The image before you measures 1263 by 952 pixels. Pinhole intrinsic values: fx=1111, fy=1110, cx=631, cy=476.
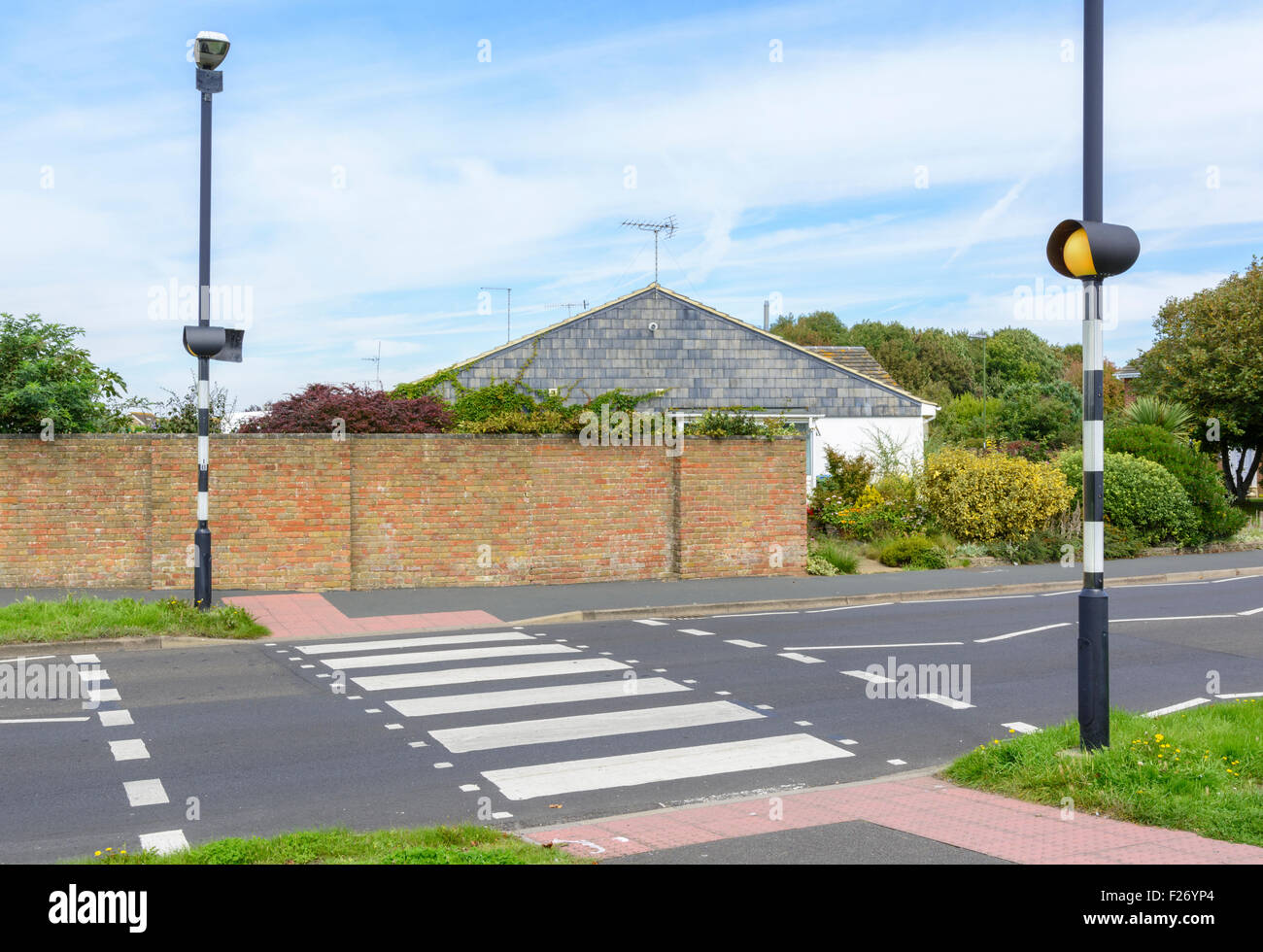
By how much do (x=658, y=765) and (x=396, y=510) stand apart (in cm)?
1057

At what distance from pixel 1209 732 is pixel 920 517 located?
16379 millimetres

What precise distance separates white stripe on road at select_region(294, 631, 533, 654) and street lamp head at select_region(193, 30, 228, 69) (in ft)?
23.8

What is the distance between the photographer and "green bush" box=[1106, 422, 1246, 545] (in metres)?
25.5

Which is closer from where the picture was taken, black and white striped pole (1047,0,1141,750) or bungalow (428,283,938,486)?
black and white striped pole (1047,0,1141,750)

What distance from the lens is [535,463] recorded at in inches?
724

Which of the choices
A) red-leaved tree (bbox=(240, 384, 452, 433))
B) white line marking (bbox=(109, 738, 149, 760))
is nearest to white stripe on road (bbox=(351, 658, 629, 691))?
white line marking (bbox=(109, 738, 149, 760))

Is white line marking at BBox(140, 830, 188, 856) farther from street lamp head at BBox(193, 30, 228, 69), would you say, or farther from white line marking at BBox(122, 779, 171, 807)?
street lamp head at BBox(193, 30, 228, 69)

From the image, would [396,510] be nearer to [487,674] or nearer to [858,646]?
[487,674]

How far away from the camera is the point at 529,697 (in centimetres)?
1014

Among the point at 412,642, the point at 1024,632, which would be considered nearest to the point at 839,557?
the point at 1024,632

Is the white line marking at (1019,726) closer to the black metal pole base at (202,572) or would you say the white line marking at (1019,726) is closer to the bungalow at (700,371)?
the black metal pole base at (202,572)

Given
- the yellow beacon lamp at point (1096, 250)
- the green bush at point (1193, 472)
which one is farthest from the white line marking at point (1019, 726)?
the green bush at point (1193, 472)

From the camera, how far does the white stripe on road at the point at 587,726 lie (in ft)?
28.4
